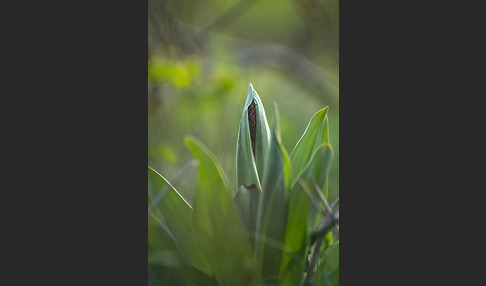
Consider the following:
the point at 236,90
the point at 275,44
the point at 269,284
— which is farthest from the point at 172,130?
the point at 269,284

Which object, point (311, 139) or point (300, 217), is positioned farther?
point (311, 139)

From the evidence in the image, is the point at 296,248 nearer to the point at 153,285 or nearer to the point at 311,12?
the point at 153,285

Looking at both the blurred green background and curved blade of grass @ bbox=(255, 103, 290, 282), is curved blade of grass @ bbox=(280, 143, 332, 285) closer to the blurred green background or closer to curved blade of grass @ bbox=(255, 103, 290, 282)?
curved blade of grass @ bbox=(255, 103, 290, 282)

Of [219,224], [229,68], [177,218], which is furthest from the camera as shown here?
[229,68]

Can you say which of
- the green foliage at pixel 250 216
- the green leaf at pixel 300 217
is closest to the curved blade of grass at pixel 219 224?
the green foliage at pixel 250 216

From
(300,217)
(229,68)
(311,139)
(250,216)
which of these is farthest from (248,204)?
(229,68)

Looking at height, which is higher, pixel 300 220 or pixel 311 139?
pixel 311 139

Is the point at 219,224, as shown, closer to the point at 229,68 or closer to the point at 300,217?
the point at 300,217

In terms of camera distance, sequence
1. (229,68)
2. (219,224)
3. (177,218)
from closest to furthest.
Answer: (219,224) → (177,218) → (229,68)
